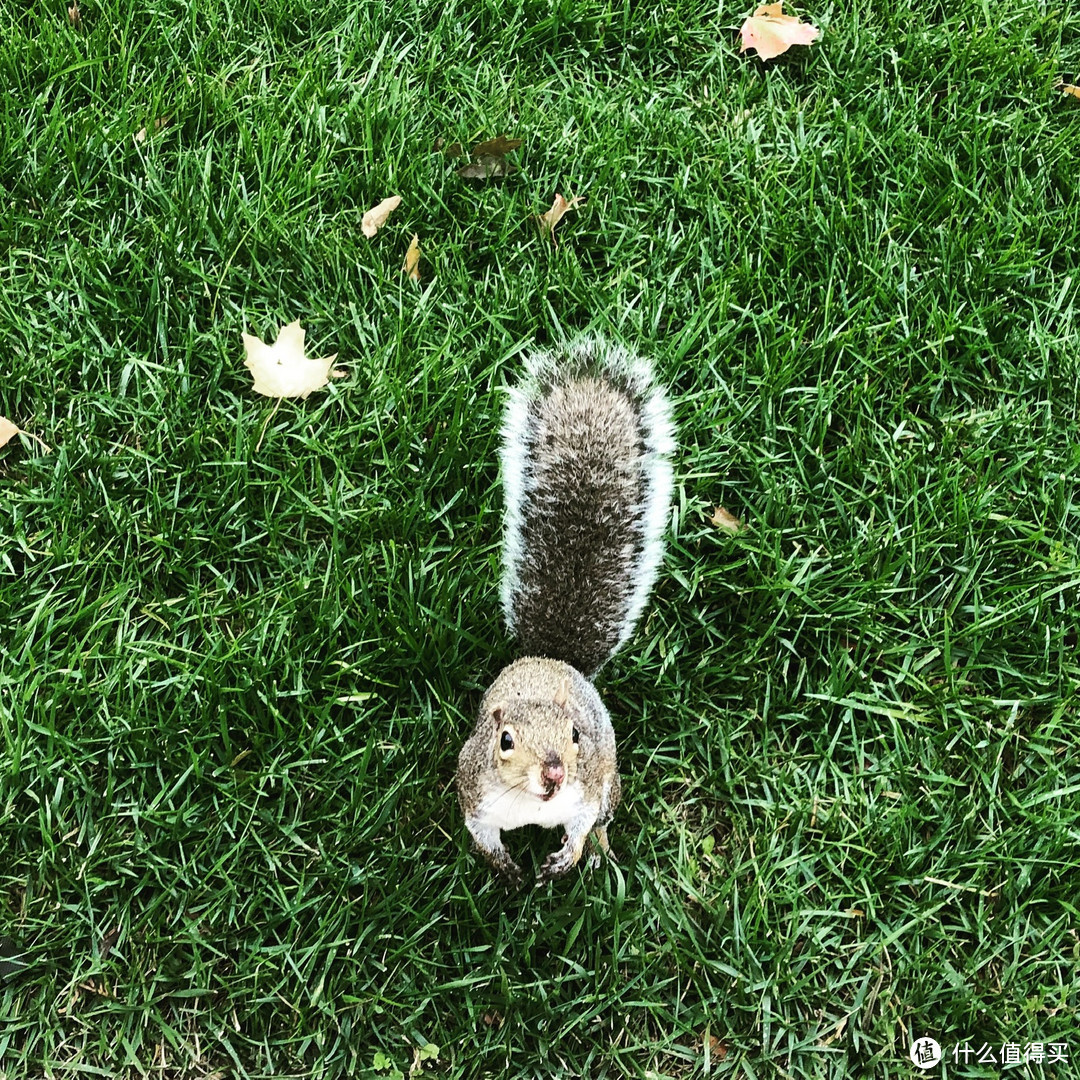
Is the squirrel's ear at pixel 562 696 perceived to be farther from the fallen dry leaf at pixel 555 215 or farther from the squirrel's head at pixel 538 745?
the fallen dry leaf at pixel 555 215

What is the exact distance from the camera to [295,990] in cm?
178

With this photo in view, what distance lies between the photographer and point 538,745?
1549 mm

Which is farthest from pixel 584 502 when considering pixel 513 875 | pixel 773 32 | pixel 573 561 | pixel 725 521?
pixel 773 32

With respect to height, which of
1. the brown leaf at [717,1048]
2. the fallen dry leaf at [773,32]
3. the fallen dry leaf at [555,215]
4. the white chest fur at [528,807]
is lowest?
the brown leaf at [717,1048]

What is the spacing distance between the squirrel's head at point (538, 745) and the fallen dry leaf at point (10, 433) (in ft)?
4.34

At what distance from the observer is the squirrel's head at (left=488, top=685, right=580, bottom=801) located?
152cm

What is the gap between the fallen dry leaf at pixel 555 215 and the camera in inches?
95.3

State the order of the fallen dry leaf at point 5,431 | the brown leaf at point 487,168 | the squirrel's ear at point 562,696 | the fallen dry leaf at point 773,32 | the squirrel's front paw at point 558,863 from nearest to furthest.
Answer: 1. the squirrel's ear at point 562,696
2. the squirrel's front paw at point 558,863
3. the fallen dry leaf at point 5,431
4. the brown leaf at point 487,168
5. the fallen dry leaf at point 773,32

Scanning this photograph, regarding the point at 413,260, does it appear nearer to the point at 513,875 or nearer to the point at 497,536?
the point at 497,536

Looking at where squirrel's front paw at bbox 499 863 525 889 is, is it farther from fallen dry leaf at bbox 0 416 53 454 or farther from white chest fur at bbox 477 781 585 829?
fallen dry leaf at bbox 0 416 53 454

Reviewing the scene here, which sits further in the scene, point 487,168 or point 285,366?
point 487,168

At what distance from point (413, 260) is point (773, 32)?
1.24 m

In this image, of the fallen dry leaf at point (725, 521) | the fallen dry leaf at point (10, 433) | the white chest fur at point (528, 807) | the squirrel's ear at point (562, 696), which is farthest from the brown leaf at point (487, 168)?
the white chest fur at point (528, 807)

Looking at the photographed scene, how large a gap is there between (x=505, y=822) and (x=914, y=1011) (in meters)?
0.88
